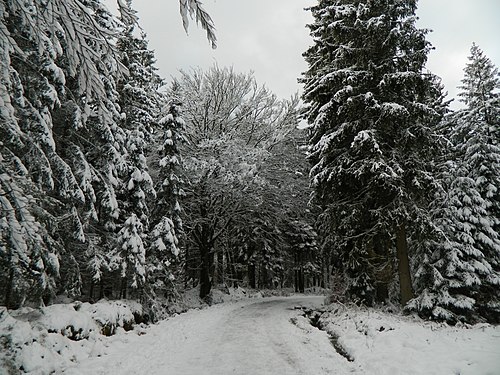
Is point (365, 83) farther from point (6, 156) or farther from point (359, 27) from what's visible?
point (6, 156)

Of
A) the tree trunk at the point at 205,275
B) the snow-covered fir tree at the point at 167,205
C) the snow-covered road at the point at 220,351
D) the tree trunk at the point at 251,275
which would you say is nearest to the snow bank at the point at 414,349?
the snow-covered road at the point at 220,351

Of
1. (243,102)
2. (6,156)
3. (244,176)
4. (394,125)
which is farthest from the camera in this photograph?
(243,102)

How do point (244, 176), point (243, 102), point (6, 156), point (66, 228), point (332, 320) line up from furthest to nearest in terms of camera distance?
point (243, 102) < point (244, 176) < point (332, 320) < point (66, 228) < point (6, 156)

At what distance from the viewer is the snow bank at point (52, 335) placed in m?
5.71

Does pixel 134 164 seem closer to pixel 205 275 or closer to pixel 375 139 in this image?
pixel 205 275

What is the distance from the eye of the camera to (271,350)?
7.62 meters

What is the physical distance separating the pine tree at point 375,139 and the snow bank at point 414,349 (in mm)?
3742

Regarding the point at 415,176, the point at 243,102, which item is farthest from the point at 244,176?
the point at 415,176

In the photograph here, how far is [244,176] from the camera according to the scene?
55.1 feet

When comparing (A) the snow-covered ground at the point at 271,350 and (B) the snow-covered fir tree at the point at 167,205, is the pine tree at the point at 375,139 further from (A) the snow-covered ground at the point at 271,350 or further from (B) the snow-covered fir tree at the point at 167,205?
(B) the snow-covered fir tree at the point at 167,205

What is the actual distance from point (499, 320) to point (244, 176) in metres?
12.5

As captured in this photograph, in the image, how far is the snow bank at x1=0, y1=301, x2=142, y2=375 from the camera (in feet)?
18.7

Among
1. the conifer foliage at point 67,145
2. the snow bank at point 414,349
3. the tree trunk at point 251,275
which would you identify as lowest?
the snow bank at point 414,349

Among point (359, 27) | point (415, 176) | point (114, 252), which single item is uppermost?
point (359, 27)
